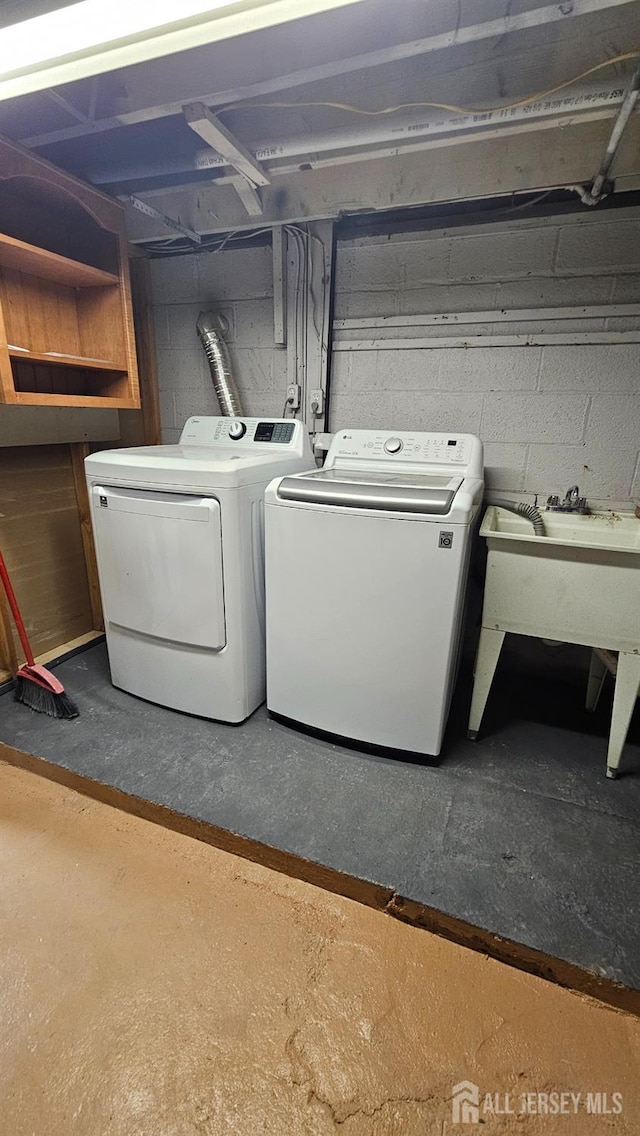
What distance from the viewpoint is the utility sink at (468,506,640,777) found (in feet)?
4.94

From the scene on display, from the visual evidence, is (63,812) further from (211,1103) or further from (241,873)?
(211,1103)

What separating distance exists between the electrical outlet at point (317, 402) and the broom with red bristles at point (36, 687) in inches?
57.3

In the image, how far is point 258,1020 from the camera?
3.21 ft

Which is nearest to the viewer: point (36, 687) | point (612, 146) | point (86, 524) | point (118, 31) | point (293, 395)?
point (118, 31)

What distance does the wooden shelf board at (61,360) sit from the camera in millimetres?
1680

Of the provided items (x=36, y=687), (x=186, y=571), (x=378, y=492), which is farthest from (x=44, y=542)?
(x=378, y=492)

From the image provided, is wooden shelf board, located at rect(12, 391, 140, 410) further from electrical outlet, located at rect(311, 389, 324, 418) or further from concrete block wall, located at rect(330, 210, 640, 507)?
concrete block wall, located at rect(330, 210, 640, 507)

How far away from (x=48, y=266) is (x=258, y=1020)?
2372 mm

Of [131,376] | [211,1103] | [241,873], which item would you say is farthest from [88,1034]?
[131,376]

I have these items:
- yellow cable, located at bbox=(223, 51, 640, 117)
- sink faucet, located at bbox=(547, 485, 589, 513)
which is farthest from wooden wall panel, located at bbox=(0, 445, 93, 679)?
sink faucet, located at bbox=(547, 485, 589, 513)

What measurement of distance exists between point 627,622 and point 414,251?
1.66 metres

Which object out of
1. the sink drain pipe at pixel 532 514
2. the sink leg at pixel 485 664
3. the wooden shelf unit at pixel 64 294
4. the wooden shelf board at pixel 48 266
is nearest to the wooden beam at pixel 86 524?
the wooden shelf unit at pixel 64 294

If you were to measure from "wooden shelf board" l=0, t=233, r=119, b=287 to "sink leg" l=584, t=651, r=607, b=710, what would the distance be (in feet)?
8.21

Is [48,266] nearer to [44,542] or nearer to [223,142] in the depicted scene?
[223,142]
